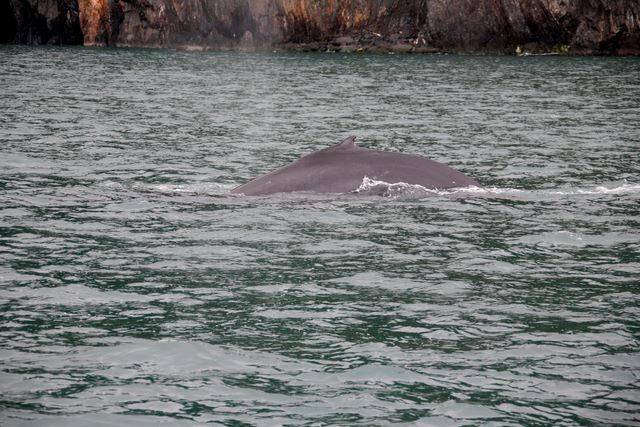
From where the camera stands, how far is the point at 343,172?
15883mm

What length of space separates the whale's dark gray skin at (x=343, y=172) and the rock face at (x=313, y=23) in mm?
72397

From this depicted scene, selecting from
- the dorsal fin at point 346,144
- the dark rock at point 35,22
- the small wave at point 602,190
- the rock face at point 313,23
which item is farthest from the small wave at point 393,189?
the dark rock at point 35,22

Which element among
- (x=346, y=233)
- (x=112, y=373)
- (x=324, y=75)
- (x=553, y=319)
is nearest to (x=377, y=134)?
(x=346, y=233)

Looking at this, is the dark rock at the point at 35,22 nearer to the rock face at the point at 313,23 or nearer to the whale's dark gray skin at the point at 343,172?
the rock face at the point at 313,23

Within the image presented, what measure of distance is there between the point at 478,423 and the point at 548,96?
35778 mm

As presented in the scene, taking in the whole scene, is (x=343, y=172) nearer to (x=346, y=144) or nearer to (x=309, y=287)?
(x=346, y=144)

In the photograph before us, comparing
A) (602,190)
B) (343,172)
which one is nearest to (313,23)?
(602,190)

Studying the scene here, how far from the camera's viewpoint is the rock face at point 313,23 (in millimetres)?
86250

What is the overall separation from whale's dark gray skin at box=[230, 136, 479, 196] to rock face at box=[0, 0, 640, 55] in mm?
72397

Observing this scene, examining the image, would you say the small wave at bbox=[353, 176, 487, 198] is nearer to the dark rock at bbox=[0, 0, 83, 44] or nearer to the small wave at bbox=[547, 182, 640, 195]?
the small wave at bbox=[547, 182, 640, 195]

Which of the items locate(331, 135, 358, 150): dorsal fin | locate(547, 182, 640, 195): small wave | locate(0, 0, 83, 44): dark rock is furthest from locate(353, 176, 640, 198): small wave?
locate(0, 0, 83, 44): dark rock

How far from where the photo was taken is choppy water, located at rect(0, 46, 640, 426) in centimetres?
784

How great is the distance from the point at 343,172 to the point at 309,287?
508 cm

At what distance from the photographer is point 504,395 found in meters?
7.90
